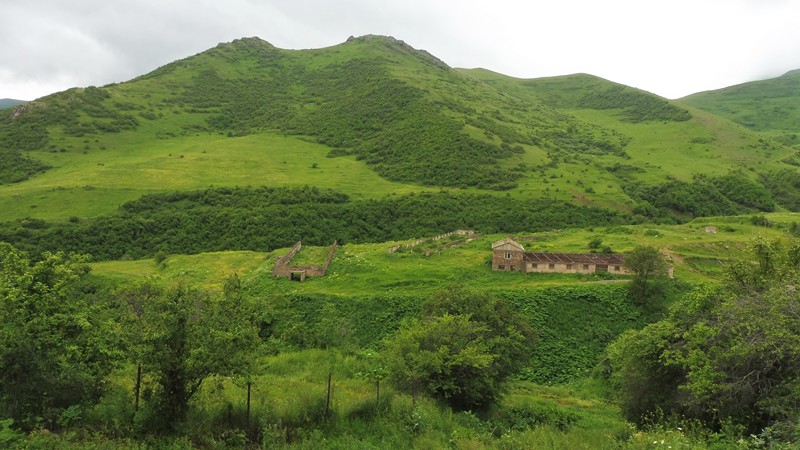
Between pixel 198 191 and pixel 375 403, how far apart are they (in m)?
96.3

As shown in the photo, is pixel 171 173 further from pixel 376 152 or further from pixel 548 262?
pixel 548 262

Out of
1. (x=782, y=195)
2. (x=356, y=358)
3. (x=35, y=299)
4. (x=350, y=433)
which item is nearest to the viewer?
(x=35, y=299)

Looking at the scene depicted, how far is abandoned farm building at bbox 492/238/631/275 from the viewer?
175 ft

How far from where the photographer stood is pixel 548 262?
53812mm

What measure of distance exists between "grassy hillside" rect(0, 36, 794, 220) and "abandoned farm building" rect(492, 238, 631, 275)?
54785 millimetres

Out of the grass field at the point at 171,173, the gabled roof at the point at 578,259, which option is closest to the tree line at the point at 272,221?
the grass field at the point at 171,173

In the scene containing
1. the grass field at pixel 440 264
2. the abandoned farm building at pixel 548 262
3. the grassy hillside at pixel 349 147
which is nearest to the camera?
the grass field at pixel 440 264

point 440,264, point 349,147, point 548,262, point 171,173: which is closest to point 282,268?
point 440,264

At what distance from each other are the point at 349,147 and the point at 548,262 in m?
109

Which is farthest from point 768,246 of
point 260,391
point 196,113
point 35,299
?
point 196,113

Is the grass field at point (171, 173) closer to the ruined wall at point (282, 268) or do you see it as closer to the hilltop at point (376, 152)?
the hilltop at point (376, 152)

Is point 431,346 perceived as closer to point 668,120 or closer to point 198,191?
point 198,191

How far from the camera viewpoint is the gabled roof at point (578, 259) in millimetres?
53531

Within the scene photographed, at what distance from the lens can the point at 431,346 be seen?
2420 centimetres
